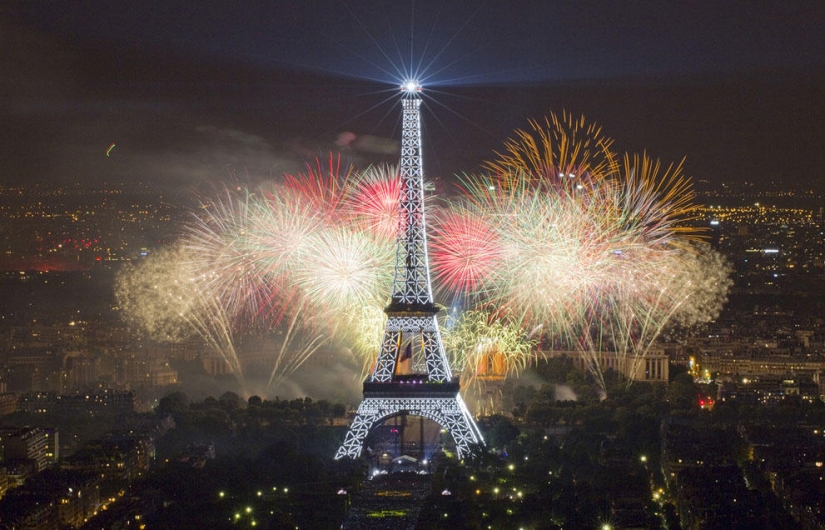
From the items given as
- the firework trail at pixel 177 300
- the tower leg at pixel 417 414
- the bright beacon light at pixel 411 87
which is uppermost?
the bright beacon light at pixel 411 87

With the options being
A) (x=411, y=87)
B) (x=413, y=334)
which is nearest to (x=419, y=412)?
(x=413, y=334)

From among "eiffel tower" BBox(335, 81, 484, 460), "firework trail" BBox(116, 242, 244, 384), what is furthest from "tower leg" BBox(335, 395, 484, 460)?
"firework trail" BBox(116, 242, 244, 384)

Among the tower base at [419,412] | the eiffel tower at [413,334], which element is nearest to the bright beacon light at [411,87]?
the eiffel tower at [413,334]

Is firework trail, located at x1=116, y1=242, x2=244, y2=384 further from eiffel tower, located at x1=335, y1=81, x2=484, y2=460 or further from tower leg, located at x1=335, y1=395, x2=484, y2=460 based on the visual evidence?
eiffel tower, located at x1=335, y1=81, x2=484, y2=460

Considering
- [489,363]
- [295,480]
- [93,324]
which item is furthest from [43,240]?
[295,480]

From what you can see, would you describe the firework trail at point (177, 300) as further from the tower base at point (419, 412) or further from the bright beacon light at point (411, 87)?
the bright beacon light at point (411, 87)

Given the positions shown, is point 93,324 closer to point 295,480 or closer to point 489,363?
point 489,363

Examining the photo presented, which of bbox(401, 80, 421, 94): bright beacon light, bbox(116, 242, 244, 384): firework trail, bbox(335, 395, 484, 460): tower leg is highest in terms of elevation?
bbox(401, 80, 421, 94): bright beacon light

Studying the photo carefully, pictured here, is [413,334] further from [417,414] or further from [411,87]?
[411,87]
